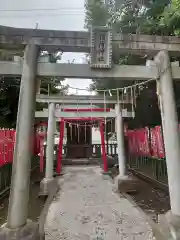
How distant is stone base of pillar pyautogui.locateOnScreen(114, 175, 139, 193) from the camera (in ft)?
29.0

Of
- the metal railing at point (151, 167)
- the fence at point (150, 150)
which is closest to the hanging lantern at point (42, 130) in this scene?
the fence at point (150, 150)

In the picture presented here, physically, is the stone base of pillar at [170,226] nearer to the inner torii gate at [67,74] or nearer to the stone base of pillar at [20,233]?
the inner torii gate at [67,74]

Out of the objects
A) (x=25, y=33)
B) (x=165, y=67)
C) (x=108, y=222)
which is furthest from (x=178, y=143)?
(x=25, y=33)

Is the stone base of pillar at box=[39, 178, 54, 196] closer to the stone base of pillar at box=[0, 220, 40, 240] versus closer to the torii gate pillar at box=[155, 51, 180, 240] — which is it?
the stone base of pillar at box=[0, 220, 40, 240]

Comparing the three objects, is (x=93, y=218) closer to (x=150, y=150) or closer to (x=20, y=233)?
(x=20, y=233)

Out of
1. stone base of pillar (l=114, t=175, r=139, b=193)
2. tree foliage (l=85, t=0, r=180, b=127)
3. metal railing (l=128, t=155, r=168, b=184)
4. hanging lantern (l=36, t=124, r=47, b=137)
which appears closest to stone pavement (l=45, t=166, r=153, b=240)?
stone base of pillar (l=114, t=175, r=139, b=193)

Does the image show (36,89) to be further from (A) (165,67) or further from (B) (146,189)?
(B) (146,189)

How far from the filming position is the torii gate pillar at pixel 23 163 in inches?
150

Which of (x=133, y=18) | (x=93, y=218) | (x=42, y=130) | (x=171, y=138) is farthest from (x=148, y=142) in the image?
(x=42, y=130)

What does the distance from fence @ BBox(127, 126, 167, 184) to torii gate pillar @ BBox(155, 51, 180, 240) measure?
3.34m

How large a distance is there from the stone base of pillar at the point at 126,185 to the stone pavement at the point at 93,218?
0.45 metres

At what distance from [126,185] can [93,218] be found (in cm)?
356

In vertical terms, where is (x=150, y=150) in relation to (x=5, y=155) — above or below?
above

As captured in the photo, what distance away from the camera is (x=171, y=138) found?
434 centimetres
